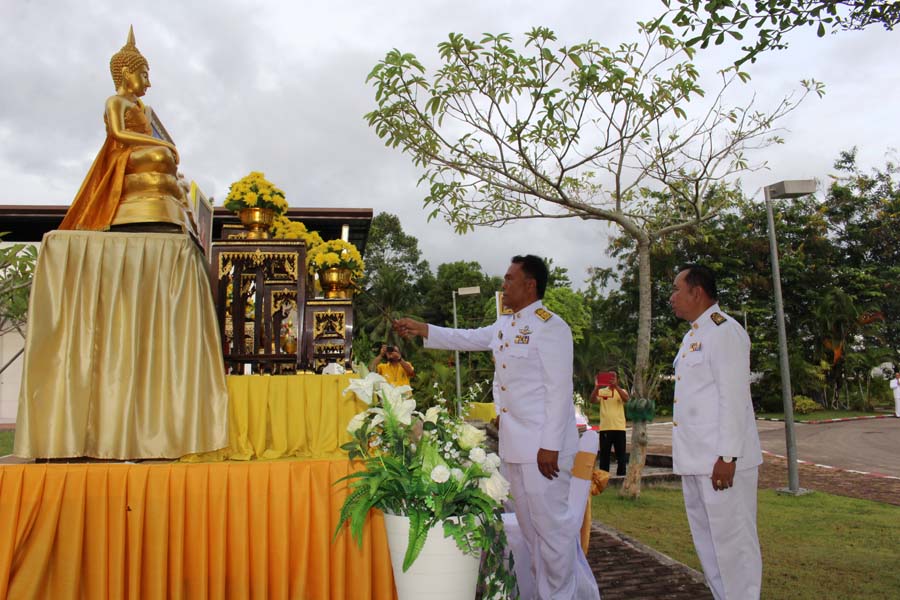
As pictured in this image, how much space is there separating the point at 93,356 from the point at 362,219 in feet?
47.7

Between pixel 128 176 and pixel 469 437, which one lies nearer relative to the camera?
pixel 469 437

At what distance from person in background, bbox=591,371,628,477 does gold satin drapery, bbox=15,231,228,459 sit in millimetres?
7482

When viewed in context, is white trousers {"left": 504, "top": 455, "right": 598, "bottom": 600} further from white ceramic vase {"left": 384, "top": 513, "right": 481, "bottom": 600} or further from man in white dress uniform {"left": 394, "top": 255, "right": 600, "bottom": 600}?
white ceramic vase {"left": 384, "top": 513, "right": 481, "bottom": 600}

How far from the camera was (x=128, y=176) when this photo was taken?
464cm

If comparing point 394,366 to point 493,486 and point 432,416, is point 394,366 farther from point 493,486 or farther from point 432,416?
point 493,486

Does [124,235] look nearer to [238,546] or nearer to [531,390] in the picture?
[238,546]

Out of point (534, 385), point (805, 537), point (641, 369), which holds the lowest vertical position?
point (805, 537)

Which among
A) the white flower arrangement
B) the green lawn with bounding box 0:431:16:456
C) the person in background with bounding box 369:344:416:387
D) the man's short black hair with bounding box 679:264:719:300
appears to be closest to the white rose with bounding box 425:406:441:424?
the white flower arrangement

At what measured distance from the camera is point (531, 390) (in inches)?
152

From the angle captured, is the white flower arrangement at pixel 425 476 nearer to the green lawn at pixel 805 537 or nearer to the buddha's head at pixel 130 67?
the green lawn at pixel 805 537

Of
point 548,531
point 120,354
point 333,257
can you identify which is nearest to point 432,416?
point 548,531

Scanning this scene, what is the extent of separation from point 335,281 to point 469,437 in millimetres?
6762

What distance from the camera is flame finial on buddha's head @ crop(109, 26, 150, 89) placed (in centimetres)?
487

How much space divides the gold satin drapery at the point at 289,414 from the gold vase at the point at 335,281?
4872 mm
